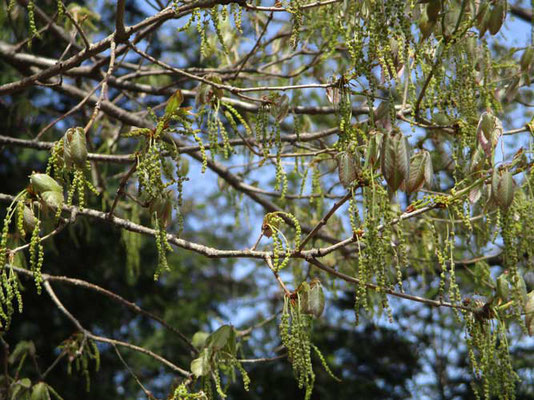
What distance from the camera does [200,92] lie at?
5.62ft

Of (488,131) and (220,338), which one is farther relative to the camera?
(220,338)

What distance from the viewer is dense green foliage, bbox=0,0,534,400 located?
4.42ft

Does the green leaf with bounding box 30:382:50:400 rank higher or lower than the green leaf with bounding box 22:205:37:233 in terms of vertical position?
lower

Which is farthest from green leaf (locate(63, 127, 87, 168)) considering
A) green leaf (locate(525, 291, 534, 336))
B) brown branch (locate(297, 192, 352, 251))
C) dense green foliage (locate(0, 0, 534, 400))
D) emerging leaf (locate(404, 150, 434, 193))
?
green leaf (locate(525, 291, 534, 336))

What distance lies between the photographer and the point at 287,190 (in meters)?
3.21

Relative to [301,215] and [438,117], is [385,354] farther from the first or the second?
[438,117]

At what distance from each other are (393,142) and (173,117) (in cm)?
43

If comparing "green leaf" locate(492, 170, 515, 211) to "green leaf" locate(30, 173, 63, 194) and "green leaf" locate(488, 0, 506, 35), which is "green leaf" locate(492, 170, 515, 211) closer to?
"green leaf" locate(488, 0, 506, 35)

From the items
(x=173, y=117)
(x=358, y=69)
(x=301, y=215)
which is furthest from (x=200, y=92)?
(x=301, y=215)

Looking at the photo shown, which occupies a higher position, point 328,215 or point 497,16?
point 497,16

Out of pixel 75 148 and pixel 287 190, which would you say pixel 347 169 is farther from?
pixel 287 190

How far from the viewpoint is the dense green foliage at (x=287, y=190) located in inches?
53.1

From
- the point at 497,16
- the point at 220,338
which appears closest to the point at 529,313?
the point at 497,16

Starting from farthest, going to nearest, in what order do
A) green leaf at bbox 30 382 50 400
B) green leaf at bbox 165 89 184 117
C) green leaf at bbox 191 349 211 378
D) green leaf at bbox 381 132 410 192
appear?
1. green leaf at bbox 30 382 50 400
2. green leaf at bbox 191 349 211 378
3. green leaf at bbox 165 89 184 117
4. green leaf at bbox 381 132 410 192
